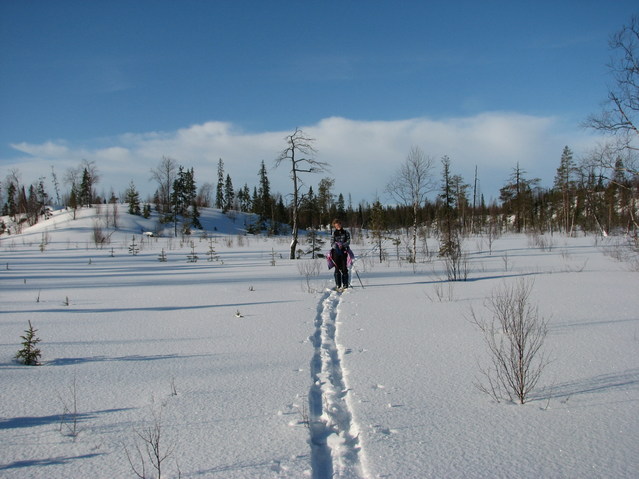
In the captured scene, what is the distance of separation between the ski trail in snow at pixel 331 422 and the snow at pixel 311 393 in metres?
0.01

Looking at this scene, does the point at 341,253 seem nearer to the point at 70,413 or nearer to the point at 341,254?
the point at 341,254

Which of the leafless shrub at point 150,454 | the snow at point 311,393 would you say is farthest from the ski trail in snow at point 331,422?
the leafless shrub at point 150,454

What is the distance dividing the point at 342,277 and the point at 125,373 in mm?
6550

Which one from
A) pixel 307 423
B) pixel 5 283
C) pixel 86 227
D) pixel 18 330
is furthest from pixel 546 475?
pixel 86 227

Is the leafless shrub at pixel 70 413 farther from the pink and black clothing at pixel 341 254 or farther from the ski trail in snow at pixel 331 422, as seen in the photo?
the pink and black clothing at pixel 341 254

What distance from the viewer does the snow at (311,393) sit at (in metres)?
2.34

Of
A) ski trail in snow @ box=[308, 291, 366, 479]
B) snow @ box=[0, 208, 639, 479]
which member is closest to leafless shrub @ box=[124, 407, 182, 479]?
snow @ box=[0, 208, 639, 479]

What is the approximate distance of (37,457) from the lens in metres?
2.35

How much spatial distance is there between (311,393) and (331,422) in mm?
555

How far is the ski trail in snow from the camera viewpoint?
232cm

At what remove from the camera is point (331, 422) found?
2879 millimetres

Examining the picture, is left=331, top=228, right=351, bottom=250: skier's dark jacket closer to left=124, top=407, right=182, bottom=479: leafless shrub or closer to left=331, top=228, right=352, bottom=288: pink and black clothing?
left=331, top=228, right=352, bottom=288: pink and black clothing

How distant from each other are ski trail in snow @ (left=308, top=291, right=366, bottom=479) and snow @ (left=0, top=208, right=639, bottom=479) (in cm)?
1

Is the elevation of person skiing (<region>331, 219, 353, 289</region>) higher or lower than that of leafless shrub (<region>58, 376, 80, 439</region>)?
higher
